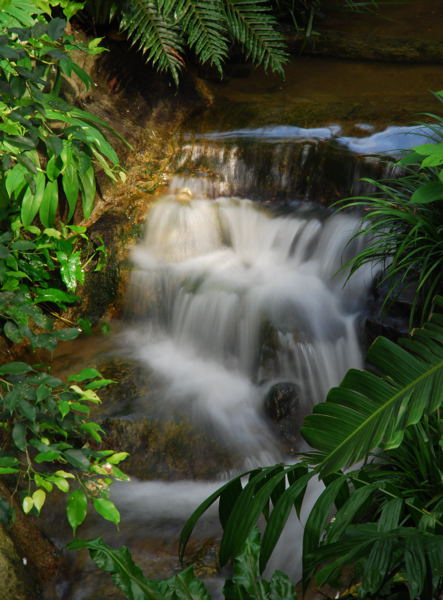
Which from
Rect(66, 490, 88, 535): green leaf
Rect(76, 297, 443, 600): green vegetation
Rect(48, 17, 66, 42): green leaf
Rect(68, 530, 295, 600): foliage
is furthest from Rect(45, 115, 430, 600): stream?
Rect(48, 17, 66, 42): green leaf

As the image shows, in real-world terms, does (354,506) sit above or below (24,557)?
above

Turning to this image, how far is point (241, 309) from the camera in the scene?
13.3 feet

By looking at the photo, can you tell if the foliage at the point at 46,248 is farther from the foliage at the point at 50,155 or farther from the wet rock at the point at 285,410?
the wet rock at the point at 285,410

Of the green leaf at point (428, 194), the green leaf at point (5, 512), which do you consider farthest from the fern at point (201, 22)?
the green leaf at point (5, 512)

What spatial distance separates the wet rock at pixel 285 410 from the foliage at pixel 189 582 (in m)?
2.09

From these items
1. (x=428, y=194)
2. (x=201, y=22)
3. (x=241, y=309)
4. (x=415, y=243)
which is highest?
(x=201, y=22)

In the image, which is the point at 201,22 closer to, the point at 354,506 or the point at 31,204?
the point at 31,204

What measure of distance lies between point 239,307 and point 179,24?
2461 mm

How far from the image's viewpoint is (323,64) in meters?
6.09

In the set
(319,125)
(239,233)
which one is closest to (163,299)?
(239,233)

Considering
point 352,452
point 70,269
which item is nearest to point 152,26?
point 70,269

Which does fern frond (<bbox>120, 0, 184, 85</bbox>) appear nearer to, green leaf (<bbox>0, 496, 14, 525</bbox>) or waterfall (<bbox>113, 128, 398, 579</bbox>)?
waterfall (<bbox>113, 128, 398, 579</bbox>)

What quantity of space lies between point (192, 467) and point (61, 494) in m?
0.62

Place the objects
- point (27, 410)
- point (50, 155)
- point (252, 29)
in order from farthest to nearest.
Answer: point (252, 29), point (50, 155), point (27, 410)
